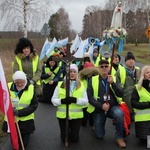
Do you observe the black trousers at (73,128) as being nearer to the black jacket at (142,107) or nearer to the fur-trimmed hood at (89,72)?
the black jacket at (142,107)

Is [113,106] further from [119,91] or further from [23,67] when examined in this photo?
[23,67]

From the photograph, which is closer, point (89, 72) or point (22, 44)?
point (22, 44)

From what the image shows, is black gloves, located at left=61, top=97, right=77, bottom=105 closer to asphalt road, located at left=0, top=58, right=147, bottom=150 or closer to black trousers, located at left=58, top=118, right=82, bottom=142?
black trousers, located at left=58, top=118, right=82, bottom=142

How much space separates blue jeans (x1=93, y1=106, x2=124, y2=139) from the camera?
586cm

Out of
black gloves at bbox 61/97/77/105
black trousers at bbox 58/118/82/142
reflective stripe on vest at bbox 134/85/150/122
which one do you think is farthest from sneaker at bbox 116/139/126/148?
→ black gloves at bbox 61/97/77/105

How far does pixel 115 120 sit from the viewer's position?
5.91m

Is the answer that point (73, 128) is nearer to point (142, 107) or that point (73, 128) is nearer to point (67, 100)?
point (67, 100)

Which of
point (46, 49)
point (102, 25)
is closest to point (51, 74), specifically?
point (46, 49)

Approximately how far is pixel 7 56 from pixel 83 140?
1845 centimetres

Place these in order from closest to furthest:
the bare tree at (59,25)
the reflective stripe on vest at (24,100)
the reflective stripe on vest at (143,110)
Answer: the reflective stripe on vest at (24,100) → the reflective stripe on vest at (143,110) → the bare tree at (59,25)

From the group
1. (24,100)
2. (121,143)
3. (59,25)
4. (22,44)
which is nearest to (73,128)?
(121,143)

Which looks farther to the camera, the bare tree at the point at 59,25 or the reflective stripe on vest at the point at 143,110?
the bare tree at the point at 59,25

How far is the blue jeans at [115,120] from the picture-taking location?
5.86 meters

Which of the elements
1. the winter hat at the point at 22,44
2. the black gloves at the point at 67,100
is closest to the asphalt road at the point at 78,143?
the black gloves at the point at 67,100
